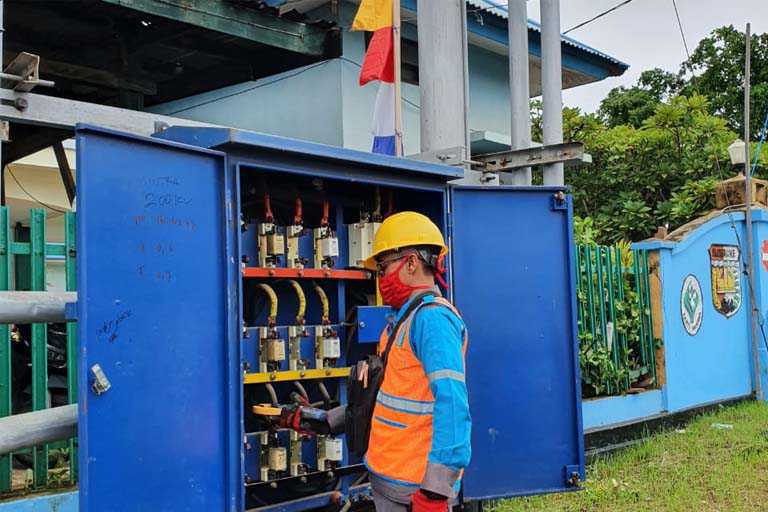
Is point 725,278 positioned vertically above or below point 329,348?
above

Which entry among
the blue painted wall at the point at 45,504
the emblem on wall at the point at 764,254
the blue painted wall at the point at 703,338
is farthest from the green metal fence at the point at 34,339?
the emblem on wall at the point at 764,254

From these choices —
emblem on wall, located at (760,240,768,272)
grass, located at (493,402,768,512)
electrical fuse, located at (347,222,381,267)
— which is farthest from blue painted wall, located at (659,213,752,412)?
electrical fuse, located at (347,222,381,267)

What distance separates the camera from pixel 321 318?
5051 millimetres

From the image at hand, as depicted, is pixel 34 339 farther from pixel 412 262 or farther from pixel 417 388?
pixel 417 388

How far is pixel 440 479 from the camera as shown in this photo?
9.71ft

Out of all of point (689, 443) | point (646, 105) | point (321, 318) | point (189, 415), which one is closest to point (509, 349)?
point (321, 318)

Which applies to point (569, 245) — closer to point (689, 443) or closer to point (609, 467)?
point (609, 467)

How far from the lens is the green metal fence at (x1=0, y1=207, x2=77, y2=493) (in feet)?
14.0

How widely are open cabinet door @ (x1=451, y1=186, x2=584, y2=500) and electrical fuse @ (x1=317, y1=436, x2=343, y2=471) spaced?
2.71 feet

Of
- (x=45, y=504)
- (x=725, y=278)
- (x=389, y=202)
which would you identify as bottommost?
(x=45, y=504)

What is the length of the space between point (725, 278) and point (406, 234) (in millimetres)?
7916

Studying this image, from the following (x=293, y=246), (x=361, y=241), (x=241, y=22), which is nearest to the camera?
(x=293, y=246)

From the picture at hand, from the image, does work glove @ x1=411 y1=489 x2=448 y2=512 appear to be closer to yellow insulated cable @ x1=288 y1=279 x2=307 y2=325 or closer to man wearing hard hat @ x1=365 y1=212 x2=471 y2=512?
man wearing hard hat @ x1=365 y1=212 x2=471 y2=512

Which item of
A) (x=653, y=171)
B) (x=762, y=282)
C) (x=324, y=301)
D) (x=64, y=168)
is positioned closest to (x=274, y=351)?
(x=324, y=301)
